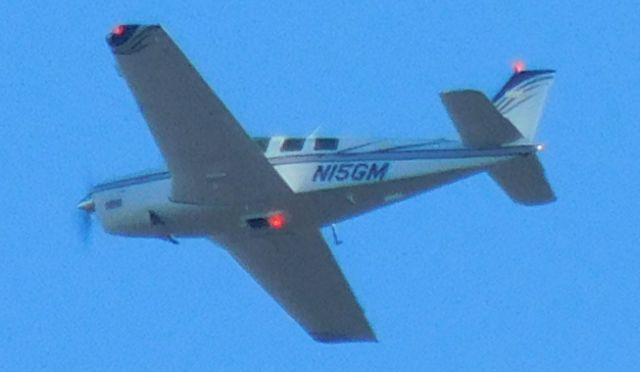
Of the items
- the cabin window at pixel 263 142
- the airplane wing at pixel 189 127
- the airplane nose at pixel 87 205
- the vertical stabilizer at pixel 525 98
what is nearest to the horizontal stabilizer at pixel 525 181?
the vertical stabilizer at pixel 525 98

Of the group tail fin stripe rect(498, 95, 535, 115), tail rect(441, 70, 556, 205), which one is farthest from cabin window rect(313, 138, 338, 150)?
tail fin stripe rect(498, 95, 535, 115)

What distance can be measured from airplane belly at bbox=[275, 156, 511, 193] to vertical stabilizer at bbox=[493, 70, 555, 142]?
1.20m

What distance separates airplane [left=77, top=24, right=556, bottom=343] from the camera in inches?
1257

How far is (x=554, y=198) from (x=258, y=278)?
6424 millimetres

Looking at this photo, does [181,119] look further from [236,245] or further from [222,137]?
[236,245]

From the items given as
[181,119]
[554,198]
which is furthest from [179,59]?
[554,198]

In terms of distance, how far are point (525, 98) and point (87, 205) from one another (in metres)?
7.93

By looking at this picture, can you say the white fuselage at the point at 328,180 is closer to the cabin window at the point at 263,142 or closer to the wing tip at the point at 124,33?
the cabin window at the point at 263,142

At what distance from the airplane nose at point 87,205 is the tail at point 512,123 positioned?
23.7ft

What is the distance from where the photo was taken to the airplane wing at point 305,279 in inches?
1411

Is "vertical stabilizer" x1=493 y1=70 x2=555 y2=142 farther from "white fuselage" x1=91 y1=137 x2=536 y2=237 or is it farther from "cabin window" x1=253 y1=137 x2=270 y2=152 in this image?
"cabin window" x1=253 y1=137 x2=270 y2=152

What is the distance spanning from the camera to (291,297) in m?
37.8

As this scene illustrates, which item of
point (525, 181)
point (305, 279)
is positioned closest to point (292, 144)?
point (525, 181)

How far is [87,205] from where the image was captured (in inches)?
1425
